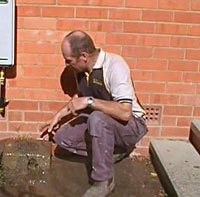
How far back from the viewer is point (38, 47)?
4172 mm

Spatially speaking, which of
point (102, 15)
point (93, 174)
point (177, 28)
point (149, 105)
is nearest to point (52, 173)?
point (93, 174)

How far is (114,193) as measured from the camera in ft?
12.1

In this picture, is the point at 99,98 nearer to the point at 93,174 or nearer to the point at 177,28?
the point at 93,174

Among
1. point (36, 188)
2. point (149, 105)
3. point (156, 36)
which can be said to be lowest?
point (36, 188)

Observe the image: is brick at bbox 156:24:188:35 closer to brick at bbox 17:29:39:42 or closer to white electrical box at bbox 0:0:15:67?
brick at bbox 17:29:39:42

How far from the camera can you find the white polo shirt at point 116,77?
11.7 ft

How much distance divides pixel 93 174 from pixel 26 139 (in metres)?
1.06

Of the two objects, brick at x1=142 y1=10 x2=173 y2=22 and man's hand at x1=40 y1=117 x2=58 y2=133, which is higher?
brick at x1=142 y1=10 x2=173 y2=22

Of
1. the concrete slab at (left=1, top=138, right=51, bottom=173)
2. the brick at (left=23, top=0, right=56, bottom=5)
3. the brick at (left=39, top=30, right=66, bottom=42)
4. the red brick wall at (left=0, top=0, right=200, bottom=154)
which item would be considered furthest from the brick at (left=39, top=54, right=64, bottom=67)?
the concrete slab at (left=1, top=138, right=51, bottom=173)

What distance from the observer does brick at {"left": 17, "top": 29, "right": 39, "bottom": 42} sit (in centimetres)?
412

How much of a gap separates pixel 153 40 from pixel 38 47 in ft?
3.55

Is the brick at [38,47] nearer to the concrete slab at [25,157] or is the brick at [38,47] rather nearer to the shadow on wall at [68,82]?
the shadow on wall at [68,82]

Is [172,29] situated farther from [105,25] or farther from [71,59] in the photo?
[71,59]

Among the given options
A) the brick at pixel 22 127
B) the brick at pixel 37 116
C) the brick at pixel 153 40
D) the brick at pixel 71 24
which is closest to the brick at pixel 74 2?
the brick at pixel 71 24
